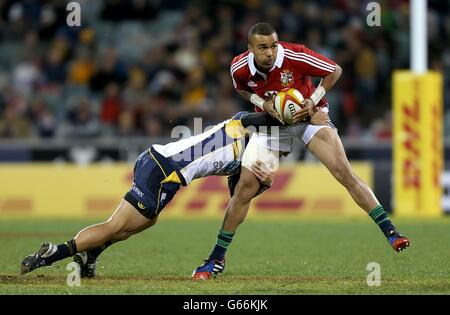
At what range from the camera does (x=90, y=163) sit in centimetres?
1755

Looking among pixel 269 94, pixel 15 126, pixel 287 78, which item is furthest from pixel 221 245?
pixel 15 126

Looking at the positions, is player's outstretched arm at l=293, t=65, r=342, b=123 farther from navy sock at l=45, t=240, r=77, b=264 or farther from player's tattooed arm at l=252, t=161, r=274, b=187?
navy sock at l=45, t=240, r=77, b=264

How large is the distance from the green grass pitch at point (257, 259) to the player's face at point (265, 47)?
6.23ft

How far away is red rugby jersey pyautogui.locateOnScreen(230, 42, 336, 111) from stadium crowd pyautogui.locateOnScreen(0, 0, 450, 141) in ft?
29.6

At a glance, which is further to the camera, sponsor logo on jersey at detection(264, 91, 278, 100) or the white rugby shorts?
sponsor logo on jersey at detection(264, 91, 278, 100)

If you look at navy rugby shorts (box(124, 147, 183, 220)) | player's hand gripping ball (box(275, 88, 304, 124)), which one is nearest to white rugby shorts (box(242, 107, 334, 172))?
player's hand gripping ball (box(275, 88, 304, 124))

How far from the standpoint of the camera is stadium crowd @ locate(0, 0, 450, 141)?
18.9 meters

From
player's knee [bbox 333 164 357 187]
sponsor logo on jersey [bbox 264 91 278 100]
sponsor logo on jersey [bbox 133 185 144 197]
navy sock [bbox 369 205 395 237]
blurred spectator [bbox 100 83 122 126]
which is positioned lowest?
navy sock [bbox 369 205 395 237]

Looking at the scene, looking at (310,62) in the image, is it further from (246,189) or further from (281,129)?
(246,189)

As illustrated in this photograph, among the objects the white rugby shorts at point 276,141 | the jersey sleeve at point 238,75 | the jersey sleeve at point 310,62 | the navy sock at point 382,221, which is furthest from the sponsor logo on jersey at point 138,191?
the navy sock at point 382,221

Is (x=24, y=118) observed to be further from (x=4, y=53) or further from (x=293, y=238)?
(x=293, y=238)

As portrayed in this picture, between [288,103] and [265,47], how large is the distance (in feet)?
1.75

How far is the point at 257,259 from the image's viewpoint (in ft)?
34.0

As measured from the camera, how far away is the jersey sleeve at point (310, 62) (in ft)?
29.9
